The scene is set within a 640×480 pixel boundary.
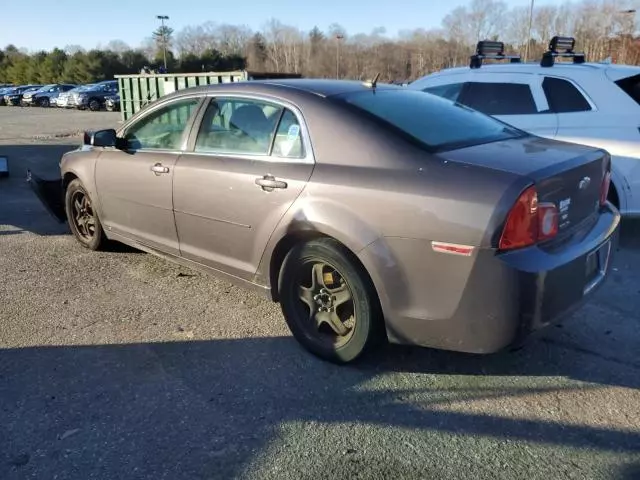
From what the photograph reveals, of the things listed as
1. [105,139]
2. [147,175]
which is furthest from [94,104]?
[147,175]

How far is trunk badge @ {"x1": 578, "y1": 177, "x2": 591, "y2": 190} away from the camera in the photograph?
9.96 ft

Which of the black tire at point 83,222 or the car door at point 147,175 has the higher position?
the car door at point 147,175

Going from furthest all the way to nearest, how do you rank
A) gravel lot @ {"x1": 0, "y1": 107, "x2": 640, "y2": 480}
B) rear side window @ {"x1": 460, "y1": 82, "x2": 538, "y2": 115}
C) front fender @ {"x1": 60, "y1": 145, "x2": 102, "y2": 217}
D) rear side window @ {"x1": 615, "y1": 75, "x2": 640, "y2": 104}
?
rear side window @ {"x1": 460, "y1": 82, "x2": 538, "y2": 115}, rear side window @ {"x1": 615, "y1": 75, "x2": 640, "y2": 104}, front fender @ {"x1": 60, "y1": 145, "x2": 102, "y2": 217}, gravel lot @ {"x1": 0, "y1": 107, "x2": 640, "y2": 480}

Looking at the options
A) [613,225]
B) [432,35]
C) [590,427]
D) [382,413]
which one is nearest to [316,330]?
[382,413]

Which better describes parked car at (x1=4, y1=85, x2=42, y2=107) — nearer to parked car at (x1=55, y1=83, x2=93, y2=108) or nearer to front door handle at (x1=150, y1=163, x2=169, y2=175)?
parked car at (x1=55, y1=83, x2=93, y2=108)

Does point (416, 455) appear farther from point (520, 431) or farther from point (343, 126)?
point (343, 126)

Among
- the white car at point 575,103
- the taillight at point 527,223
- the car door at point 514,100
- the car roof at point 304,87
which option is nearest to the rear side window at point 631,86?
the white car at point 575,103

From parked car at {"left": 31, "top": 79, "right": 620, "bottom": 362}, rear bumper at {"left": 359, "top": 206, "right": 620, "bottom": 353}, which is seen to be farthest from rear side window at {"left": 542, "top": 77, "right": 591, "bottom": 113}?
rear bumper at {"left": 359, "top": 206, "right": 620, "bottom": 353}

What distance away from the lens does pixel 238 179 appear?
362 cm

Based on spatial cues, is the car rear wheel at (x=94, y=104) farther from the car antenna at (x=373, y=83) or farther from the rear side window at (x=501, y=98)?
the car antenna at (x=373, y=83)

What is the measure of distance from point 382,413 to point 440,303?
634mm

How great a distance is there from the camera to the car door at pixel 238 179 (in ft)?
11.2

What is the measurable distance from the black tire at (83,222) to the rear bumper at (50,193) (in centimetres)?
40

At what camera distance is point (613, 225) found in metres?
3.37
